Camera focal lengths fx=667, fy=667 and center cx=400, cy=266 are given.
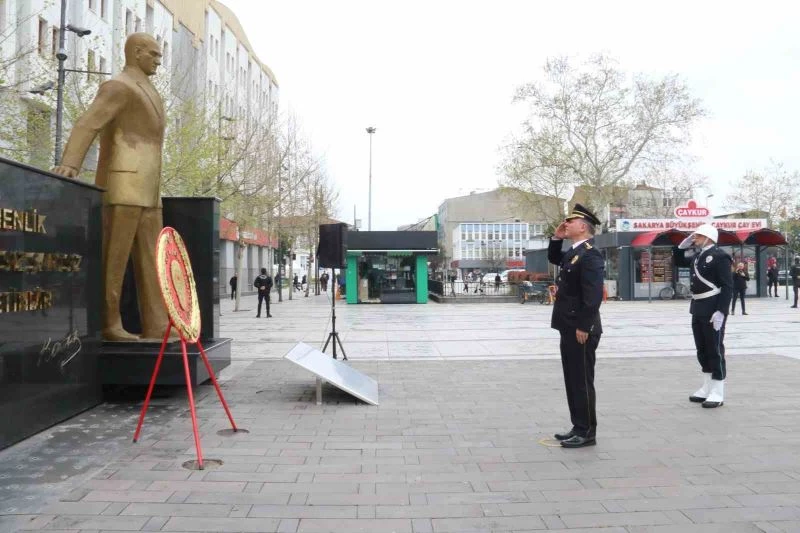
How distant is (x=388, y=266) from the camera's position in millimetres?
30781

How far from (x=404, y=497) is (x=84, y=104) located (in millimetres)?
17946

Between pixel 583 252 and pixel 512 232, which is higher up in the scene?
pixel 512 232

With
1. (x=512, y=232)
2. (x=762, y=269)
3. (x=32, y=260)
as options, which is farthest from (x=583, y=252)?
(x=512, y=232)

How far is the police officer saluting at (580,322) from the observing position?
5.53 m

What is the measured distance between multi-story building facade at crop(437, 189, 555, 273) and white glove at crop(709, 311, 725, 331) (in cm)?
9677

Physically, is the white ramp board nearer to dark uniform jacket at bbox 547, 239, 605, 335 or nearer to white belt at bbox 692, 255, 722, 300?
dark uniform jacket at bbox 547, 239, 605, 335

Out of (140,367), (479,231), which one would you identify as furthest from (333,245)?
(479,231)

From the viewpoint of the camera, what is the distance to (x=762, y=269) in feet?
106

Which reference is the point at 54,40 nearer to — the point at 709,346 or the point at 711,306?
the point at 711,306

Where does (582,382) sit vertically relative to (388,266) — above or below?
below

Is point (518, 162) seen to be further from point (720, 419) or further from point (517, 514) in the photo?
point (517, 514)

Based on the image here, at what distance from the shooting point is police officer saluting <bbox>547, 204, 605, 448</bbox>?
5.53m

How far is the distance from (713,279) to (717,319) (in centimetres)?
44

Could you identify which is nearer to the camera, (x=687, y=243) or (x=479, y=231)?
(x=687, y=243)
